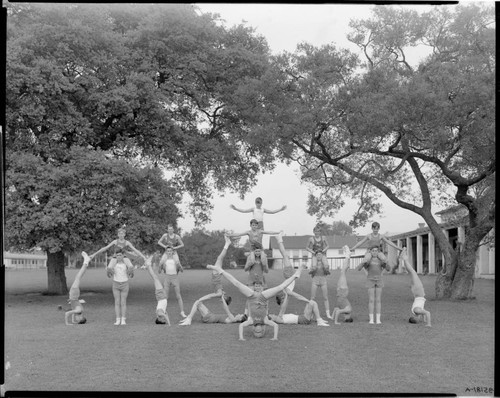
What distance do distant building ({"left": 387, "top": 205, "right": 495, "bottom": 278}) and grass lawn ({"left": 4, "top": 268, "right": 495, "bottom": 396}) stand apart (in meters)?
8.16

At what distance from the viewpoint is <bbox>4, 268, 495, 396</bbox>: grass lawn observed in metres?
7.45

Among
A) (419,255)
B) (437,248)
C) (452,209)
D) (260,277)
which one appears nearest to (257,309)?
(260,277)

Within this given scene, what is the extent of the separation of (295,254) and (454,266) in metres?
10.0

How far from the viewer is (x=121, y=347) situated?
995 centimetres

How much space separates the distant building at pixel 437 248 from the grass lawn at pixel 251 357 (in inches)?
321

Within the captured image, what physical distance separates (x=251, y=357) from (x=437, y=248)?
31.2 metres

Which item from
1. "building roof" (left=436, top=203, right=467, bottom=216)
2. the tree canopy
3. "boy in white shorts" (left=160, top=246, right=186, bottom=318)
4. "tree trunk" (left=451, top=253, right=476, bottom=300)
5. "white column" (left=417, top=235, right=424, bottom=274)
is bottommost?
"white column" (left=417, top=235, right=424, bottom=274)

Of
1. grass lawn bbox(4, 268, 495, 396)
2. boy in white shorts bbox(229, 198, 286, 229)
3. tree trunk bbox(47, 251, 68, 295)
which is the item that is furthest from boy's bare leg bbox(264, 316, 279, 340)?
tree trunk bbox(47, 251, 68, 295)

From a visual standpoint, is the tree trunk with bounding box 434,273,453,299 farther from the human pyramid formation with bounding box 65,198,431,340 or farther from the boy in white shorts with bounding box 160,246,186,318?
the boy in white shorts with bounding box 160,246,186,318

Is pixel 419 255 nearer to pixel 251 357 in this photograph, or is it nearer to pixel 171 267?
pixel 171 267

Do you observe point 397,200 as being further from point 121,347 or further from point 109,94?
point 121,347

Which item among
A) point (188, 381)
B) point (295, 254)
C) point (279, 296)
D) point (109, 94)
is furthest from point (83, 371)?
point (295, 254)

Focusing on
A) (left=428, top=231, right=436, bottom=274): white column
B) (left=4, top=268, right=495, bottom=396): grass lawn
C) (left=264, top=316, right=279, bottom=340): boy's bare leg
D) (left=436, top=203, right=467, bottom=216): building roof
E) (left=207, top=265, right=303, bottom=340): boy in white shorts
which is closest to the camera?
(left=4, top=268, right=495, bottom=396): grass lawn

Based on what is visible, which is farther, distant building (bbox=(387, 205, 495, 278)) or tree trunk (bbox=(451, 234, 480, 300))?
distant building (bbox=(387, 205, 495, 278))
